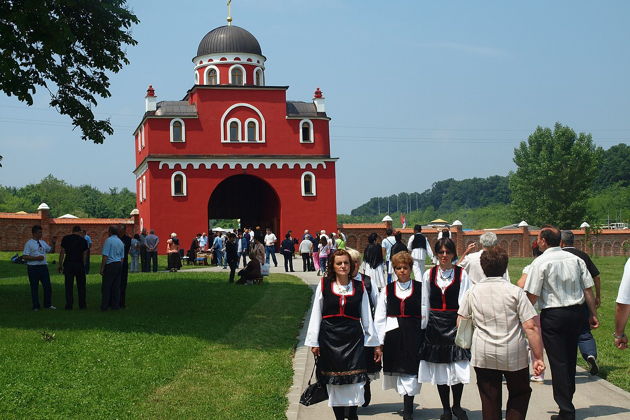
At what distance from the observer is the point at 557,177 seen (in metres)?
69.4

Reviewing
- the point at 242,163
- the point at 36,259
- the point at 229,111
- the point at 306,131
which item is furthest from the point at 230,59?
the point at 36,259

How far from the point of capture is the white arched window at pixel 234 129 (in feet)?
146

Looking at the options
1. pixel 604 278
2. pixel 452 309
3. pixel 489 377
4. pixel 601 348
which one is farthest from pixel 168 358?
pixel 604 278

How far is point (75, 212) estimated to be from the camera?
103 meters

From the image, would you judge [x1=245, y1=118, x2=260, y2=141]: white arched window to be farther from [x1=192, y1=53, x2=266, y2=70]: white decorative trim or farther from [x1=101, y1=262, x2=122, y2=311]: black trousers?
[x1=101, y1=262, x2=122, y2=311]: black trousers

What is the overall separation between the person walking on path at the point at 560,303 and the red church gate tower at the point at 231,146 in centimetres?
3663

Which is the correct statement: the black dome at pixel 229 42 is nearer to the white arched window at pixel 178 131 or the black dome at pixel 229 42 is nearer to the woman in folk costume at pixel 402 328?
Result: the white arched window at pixel 178 131

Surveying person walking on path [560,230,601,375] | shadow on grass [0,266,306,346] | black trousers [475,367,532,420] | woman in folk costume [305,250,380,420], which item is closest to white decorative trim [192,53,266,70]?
shadow on grass [0,266,306,346]

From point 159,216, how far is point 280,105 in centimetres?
926

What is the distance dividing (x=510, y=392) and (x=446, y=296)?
1.76 m

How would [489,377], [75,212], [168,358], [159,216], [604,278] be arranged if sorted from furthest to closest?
[75,212], [159,216], [604,278], [168,358], [489,377]

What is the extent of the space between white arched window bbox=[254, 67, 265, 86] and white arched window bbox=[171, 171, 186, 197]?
22.9 feet

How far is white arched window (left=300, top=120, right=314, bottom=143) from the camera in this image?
148 ft

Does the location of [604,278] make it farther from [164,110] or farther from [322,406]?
[164,110]
